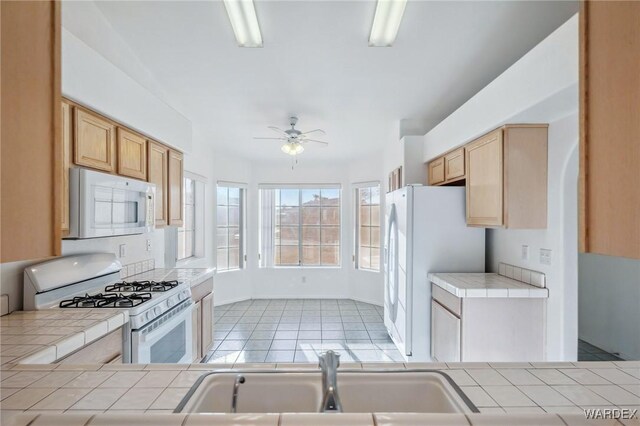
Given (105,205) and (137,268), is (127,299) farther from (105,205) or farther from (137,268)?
(137,268)

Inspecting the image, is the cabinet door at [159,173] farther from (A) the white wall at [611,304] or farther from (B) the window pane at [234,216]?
(A) the white wall at [611,304]

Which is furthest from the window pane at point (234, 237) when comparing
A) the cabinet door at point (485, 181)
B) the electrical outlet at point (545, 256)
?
the electrical outlet at point (545, 256)

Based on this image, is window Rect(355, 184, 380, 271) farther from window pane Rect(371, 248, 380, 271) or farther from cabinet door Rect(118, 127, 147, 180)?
cabinet door Rect(118, 127, 147, 180)

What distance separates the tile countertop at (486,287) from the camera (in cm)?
238

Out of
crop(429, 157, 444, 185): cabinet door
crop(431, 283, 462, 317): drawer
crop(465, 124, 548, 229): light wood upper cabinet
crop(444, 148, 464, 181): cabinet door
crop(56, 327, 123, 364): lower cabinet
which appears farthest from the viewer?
crop(429, 157, 444, 185): cabinet door

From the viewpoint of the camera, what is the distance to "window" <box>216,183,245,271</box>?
5.50 m

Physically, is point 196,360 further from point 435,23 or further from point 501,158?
point 435,23

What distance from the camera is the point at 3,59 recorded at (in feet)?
2.45

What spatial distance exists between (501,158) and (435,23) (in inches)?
41.8

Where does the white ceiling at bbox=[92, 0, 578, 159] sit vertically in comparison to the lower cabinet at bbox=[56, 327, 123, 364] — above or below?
above

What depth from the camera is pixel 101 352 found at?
1.63m

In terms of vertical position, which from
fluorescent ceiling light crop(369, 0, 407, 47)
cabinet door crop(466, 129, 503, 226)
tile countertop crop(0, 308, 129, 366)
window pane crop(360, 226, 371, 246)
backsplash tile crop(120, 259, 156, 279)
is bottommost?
tile countertop crop(0, 308, 129, 366)

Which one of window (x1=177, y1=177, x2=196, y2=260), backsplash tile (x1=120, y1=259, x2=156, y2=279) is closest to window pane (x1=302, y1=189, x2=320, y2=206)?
window (x1=177, y1=177, x2=196, y2=260)

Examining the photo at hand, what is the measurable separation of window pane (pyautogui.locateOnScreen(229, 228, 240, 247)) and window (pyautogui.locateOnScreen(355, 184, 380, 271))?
2.15m
